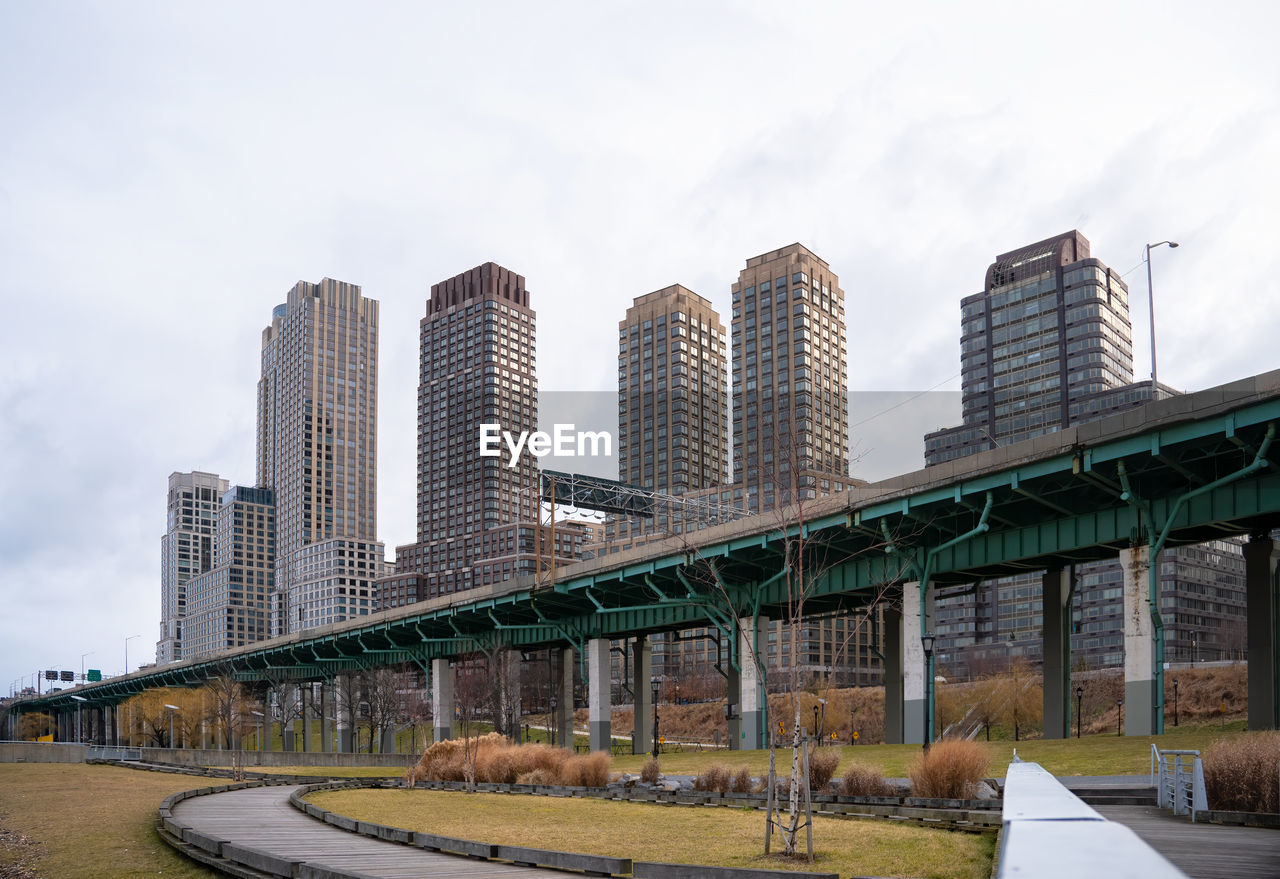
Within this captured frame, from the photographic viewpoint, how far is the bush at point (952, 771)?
93.8ft

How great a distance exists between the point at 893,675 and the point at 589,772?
3393 cm

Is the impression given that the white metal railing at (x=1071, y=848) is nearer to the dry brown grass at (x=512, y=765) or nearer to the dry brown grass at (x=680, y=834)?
the dry brown grass at (x=680, y=834)

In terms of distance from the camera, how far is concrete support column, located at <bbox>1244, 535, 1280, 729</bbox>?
1829 inches

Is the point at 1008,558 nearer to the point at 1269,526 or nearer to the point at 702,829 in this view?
the point at 1269,526

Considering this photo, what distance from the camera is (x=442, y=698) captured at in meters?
102

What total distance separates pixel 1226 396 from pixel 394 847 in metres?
34.4

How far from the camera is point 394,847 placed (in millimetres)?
20984

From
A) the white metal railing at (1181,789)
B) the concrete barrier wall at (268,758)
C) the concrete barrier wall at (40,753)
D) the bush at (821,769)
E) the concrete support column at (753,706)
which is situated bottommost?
the concrete barrier wall at (268,758)

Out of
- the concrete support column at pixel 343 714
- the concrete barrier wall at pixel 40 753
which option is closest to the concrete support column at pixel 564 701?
the concrete support column at pixel 343 714

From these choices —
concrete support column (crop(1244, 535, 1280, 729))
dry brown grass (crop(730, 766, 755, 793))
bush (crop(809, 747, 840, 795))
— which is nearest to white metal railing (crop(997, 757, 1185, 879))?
bush (crop(809, 747, 840, 795))

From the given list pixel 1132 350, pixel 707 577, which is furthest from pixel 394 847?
pixel 1132 350

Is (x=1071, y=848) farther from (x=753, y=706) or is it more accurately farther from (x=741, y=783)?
(x=753, y=706)

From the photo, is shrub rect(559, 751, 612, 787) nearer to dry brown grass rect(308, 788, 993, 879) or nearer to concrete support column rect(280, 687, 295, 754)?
dry brown grass rect(308, 788, 993, 879)

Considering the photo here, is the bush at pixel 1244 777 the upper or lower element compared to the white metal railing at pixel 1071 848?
lower
